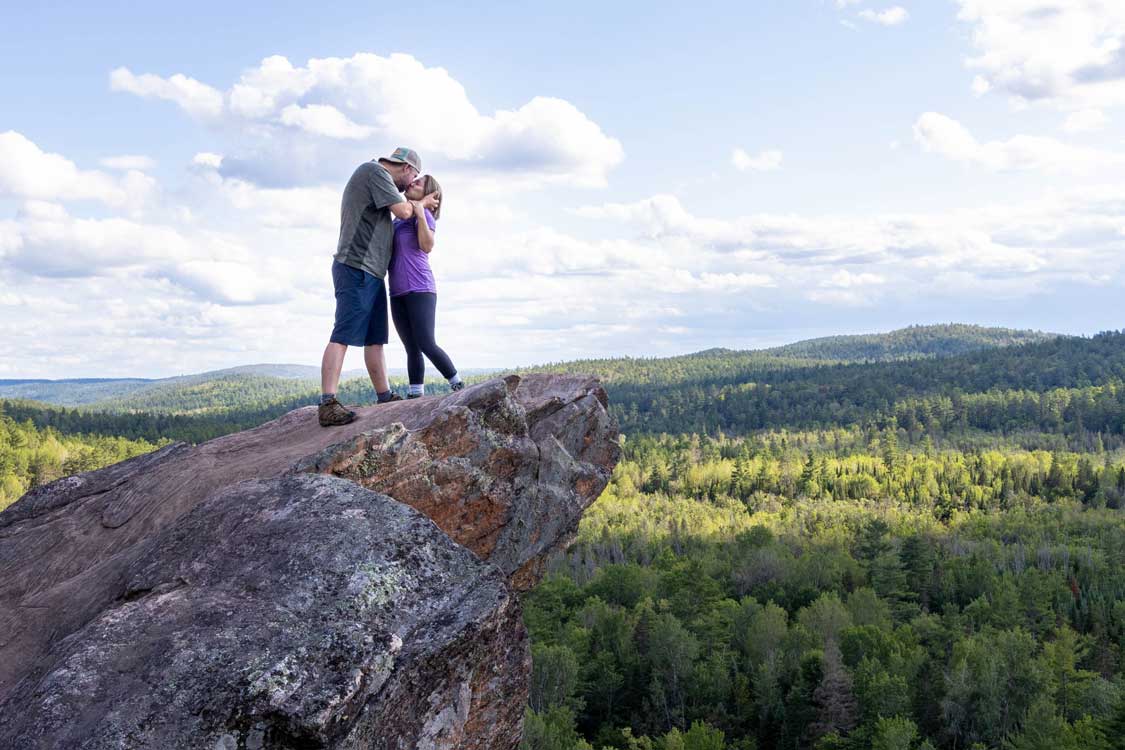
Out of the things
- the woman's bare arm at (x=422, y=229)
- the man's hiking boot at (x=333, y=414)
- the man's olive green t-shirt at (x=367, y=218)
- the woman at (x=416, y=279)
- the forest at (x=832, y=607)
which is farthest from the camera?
the forest at (x=832, y=607)

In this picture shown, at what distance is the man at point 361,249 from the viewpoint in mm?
11320

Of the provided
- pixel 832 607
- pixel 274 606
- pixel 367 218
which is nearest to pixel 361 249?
pixel 367 218

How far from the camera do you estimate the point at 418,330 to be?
12.7 m

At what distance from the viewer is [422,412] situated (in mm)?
11305

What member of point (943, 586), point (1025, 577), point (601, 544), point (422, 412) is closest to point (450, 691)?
point (422, 412)

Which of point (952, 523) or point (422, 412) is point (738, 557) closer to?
point (952, 523)

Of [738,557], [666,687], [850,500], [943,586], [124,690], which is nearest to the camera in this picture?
[124,690]

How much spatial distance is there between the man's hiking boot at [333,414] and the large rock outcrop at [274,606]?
404 millimetres

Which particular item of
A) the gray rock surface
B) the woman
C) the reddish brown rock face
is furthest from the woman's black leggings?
the gray rock surface

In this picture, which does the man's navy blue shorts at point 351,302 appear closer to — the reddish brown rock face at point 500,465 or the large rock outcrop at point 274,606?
the large rock outcrop at point 274,606

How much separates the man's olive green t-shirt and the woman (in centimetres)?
46

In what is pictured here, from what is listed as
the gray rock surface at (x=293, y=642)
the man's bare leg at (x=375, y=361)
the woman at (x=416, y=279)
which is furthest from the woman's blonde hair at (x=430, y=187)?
the gray rock surface at (x=293, y=642)

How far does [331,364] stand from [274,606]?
6.07 metres

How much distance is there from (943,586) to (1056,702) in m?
29.0
